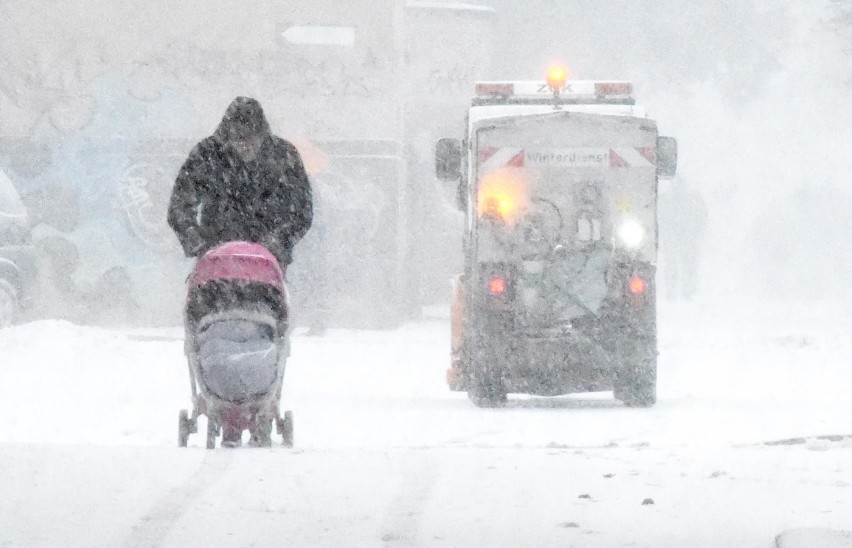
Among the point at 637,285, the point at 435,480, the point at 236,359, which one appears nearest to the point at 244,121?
the point at 236,359

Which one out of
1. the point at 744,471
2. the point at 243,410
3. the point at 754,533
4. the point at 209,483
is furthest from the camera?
the point at 243,410

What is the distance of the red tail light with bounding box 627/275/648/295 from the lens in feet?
50.6

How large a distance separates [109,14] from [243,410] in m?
23.6

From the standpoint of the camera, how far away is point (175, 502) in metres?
6.29

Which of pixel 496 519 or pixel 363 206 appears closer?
pixel 496 519

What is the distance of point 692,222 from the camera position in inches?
1821

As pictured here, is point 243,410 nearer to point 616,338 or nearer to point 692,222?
point 616,338

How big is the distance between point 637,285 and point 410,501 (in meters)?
9.29

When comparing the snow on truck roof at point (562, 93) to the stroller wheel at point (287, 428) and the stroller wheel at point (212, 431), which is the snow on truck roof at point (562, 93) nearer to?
the stroller wheel at point (287, 428)

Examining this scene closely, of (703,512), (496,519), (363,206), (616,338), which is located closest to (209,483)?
(496,519)

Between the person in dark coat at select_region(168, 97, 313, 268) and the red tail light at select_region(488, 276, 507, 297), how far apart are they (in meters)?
6.92

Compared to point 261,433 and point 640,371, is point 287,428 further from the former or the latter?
point 640,371

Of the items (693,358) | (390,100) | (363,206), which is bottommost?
(693,358)

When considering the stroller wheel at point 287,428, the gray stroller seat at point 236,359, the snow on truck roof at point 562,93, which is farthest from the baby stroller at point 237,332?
the snow on truck roof at point 562,93
